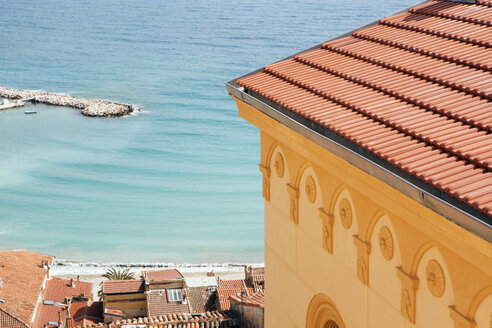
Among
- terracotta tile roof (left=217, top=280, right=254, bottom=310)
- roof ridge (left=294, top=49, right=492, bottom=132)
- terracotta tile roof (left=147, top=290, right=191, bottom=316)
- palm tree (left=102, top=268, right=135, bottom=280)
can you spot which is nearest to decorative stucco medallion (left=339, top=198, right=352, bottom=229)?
roof ridge (left=294, top=49, right=492, bottom=132)

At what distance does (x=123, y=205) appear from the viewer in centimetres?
4750

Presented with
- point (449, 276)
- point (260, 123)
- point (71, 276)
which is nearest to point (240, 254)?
point (71, 276)

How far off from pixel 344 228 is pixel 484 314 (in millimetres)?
1754

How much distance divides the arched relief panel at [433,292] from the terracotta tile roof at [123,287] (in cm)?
2473

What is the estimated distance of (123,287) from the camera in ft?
95.0

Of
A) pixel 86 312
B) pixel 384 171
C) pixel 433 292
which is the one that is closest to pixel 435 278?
pixel 433 292

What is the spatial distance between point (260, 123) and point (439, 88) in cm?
201

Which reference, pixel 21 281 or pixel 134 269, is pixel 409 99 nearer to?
pixel 21 281

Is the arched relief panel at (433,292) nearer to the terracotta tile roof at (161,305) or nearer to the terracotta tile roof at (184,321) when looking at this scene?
the terracotta tile roof at (184,321)

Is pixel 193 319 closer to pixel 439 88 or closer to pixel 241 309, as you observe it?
pixel 241 309

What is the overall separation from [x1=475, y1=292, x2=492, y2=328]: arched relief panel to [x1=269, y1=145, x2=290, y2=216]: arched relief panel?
2.84 metres

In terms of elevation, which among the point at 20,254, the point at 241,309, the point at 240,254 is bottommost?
the point at 240,254

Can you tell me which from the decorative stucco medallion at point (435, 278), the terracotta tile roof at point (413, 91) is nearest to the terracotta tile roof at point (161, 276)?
the terracotta tile roof at point (413, 91)

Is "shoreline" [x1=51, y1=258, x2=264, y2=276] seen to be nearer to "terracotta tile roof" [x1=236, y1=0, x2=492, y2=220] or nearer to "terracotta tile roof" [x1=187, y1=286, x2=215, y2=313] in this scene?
"terracotta tile roof" [x1=187, y1=286, x2=215, y2=313]
